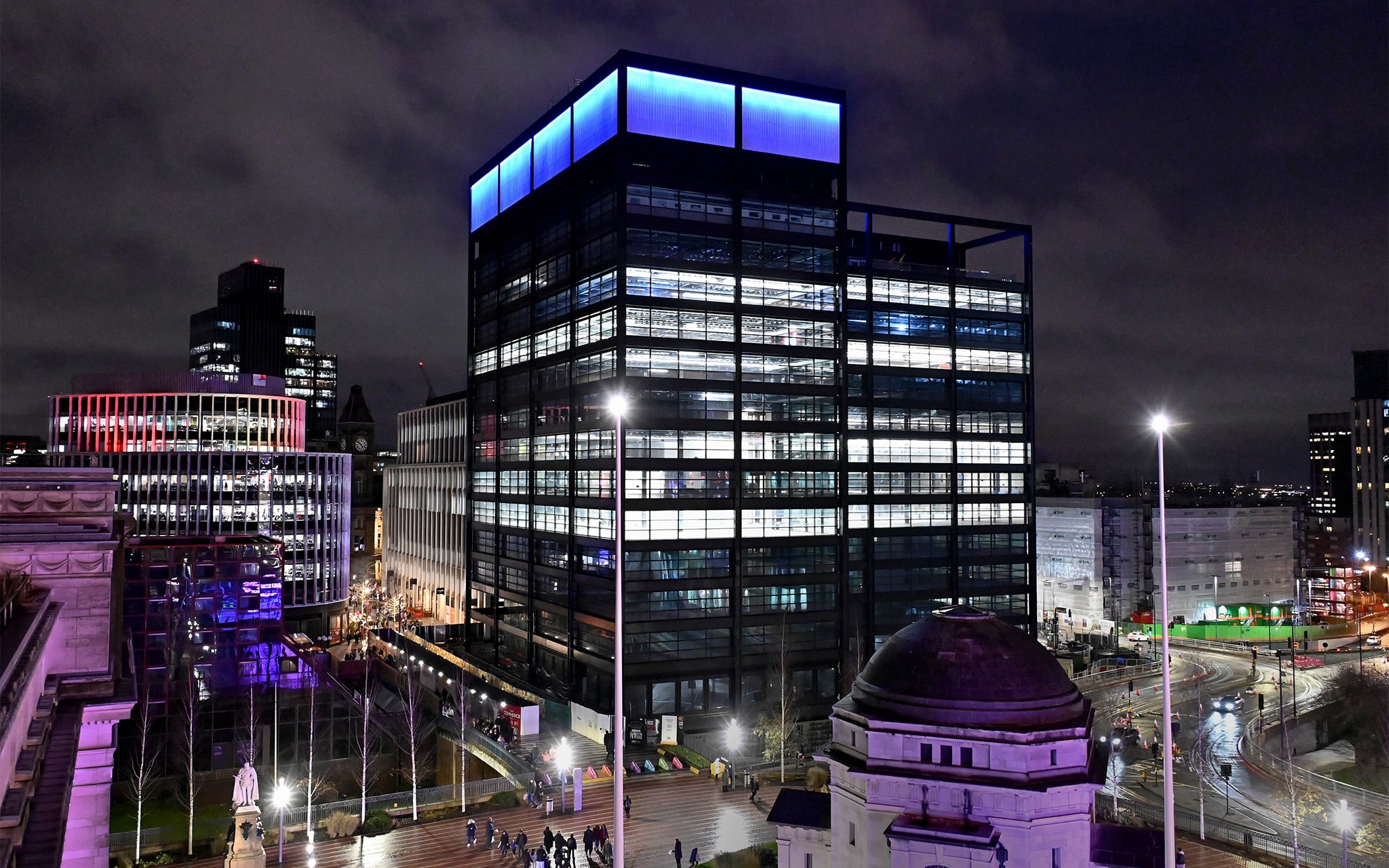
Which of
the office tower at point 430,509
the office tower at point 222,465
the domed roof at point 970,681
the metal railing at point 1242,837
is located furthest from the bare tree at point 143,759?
the office tower at point 430,509

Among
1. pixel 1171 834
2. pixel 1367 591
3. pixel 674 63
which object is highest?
pixel 674 63

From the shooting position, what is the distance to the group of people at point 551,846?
143 ft

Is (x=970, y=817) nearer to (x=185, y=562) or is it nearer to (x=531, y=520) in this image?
(x=531, y=520)

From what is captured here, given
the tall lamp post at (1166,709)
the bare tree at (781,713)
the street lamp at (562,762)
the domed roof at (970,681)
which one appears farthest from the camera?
the bare tree at (781,713)

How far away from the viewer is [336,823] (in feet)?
161

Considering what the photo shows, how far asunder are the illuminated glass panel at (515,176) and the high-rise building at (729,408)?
412mm

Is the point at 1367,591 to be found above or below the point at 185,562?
below

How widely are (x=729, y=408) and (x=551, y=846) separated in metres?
45.6

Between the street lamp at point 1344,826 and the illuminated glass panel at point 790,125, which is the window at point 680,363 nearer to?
the illuminated glass panel at point 790,125

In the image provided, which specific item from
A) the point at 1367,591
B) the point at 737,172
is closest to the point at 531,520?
the point at 737,172

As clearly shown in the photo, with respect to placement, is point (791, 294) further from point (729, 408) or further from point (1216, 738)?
point (1216, 738)

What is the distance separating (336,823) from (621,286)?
47.2m

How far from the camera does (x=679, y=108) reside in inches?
3287

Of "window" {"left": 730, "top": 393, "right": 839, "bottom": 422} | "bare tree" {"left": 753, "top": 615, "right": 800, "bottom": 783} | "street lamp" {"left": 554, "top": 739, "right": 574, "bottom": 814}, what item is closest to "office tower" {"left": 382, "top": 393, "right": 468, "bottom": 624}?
"window" {"left": 730, "top": 393, "right": 839, "bottom": 422}
